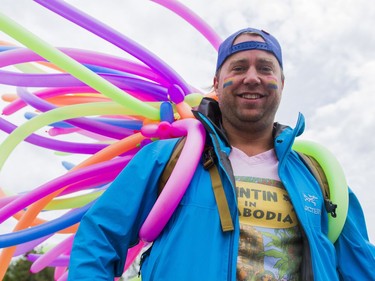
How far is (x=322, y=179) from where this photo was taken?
2.16m

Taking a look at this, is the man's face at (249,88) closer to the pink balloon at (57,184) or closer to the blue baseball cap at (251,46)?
the blue baseball cap at (251,46)

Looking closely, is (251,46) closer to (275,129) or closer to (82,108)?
(275,129)

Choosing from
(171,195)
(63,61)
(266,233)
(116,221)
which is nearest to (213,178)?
(171,195)

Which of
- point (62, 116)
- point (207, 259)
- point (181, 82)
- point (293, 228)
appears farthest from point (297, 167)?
point (62, 116)

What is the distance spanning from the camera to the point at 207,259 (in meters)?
1.63

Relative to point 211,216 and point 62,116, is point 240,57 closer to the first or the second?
point 211,216

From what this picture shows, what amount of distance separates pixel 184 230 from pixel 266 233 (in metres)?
0.33

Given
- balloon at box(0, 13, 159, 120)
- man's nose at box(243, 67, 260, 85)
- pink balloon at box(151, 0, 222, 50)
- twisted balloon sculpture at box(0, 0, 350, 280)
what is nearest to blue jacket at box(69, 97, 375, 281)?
man's nose at box(243, 67, 260, 85)

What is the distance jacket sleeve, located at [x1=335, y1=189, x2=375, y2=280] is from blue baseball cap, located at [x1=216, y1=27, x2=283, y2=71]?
0.87 meters

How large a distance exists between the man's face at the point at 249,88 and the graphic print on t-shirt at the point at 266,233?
32cm

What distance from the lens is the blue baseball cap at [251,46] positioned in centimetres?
205

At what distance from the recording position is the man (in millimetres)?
1642

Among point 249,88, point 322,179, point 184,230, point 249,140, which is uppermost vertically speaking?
point 249,88

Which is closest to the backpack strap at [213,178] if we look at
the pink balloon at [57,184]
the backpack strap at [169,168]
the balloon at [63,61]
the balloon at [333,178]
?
the backpack strap at [169,168]
